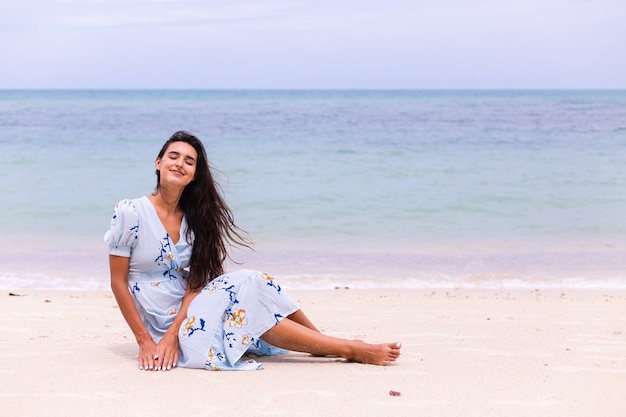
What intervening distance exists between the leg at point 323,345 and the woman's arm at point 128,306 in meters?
0.60

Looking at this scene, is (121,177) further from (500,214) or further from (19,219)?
(500,214)

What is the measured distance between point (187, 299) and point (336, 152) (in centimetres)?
1390

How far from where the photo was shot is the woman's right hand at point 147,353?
3.94m

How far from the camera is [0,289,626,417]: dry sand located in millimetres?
3379

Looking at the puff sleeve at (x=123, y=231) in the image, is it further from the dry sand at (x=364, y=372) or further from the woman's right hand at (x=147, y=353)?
the dry sand at (x=364, y=372)

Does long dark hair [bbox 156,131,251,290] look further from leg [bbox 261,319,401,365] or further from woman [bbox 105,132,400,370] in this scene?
leg [bbox 261,319,401,365]

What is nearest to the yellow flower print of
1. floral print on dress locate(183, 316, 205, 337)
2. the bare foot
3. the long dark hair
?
floral print on dress locate(183, 316, 205, 337)

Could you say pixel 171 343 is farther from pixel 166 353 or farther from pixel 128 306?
pixel 128 306

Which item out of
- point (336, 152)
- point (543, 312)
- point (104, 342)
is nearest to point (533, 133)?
point (336, 152)

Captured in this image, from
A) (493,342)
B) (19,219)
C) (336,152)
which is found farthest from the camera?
(336,152)

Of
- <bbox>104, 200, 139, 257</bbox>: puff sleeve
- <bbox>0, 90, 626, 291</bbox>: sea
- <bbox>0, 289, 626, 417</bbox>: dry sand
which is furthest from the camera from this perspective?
<bbox>0, 90, 626, 291</bbox>: sea

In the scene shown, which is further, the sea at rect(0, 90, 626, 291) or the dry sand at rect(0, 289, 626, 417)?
the sea at rect(0, 90, 626, 291)

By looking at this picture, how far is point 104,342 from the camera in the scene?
4.70 meters

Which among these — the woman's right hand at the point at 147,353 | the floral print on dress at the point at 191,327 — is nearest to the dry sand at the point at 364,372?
the woman's right hand at the point at 147,353
